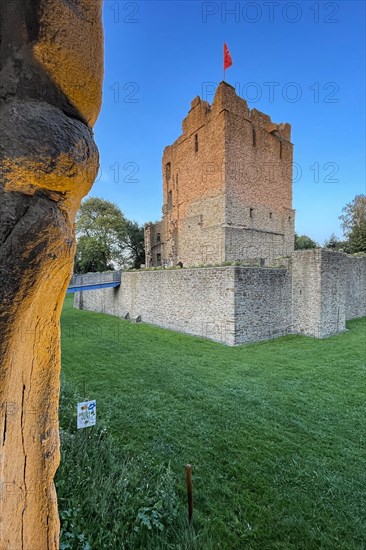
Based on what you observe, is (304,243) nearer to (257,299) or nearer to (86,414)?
(257,299)

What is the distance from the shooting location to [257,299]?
35.3 ft

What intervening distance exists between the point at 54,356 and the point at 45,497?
0.76m

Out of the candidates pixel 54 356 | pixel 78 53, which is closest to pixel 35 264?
pixel 54 356

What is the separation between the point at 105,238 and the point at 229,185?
1983 centimetres

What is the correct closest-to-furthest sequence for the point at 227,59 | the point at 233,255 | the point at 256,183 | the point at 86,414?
1. the point at 86,414
2. the point at 227,59
3. the point at 233,255
4. the point at 256,183

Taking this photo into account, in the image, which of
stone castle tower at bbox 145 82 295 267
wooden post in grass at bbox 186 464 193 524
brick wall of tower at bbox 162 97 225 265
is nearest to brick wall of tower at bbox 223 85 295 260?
stone castle tower at bbox 145 82 295 267

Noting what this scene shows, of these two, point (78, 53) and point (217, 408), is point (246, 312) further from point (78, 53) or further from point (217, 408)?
point (78, 53)

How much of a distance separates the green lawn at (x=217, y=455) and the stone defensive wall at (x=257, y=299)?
8.00 feet

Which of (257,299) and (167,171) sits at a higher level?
(167,171)

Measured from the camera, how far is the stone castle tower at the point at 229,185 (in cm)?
1788

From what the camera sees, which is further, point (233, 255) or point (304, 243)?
point (304, 243)

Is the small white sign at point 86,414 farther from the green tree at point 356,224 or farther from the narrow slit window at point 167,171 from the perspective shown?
the green tree at point 356,224

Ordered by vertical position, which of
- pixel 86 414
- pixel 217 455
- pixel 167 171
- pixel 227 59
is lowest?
pixel 217 455

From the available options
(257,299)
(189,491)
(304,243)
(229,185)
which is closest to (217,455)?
(189,491)
